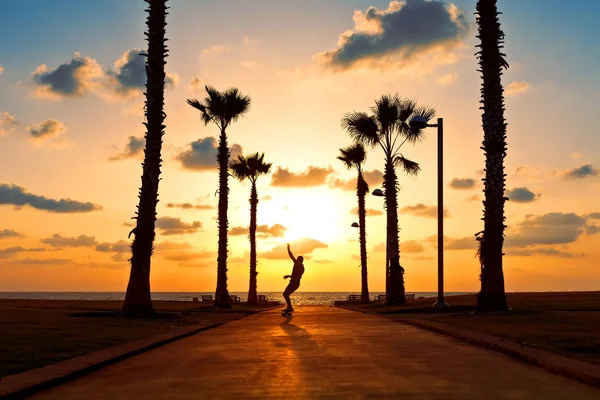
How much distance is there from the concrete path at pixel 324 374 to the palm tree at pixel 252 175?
48582 millimetres

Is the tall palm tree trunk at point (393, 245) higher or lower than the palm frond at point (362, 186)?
lower

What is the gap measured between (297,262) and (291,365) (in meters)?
20.0

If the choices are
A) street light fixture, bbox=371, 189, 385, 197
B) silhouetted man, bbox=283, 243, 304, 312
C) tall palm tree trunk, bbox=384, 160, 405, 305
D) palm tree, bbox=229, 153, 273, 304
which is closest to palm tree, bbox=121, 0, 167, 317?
silhouetted man, bbox=283, 243, 304, 312

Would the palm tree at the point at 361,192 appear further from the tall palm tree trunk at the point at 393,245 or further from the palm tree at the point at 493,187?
the palm tree at the point at 493,187

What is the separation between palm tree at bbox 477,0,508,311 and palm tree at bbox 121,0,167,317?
467 inches

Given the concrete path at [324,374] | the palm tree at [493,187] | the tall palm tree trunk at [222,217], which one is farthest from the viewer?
the tall palm tree trunk at [222,217]

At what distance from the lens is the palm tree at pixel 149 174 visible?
29.0m

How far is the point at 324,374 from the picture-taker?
474 inches

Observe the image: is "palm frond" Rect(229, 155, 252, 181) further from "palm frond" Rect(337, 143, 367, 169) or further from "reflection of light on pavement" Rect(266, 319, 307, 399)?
"reflection of light on pavement" Rect(266, 319, 307, 399)

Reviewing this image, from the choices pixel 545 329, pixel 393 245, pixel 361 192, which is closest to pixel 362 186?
pixel 361 192

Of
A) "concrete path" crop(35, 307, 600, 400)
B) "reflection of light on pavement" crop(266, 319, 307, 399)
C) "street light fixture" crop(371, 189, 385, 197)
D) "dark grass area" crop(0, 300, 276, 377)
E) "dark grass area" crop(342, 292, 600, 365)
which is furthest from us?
"street light fixture" crop(371, 189, 385, 197)

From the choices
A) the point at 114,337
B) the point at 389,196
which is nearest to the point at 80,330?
the point at 114,337

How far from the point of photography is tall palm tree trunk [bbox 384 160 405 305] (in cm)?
4956

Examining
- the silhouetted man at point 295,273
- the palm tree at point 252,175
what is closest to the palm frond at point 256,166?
the palm tree at point 252,175
